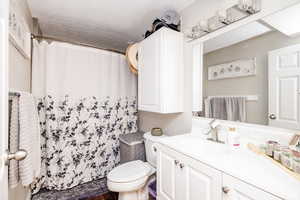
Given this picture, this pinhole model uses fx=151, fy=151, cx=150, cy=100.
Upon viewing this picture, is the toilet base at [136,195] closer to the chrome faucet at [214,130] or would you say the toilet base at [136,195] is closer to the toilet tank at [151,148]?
the toilet tank at [151,148]

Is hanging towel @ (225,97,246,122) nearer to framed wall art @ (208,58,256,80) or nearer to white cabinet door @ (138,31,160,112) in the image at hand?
framed wall art @ (208,58,256,80)

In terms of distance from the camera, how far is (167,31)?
1.53m

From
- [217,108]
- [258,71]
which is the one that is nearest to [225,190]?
[217,108]

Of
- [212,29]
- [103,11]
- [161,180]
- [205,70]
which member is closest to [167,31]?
[212,29]

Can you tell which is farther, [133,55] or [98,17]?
[133,55]

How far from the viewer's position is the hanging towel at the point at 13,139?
865mm

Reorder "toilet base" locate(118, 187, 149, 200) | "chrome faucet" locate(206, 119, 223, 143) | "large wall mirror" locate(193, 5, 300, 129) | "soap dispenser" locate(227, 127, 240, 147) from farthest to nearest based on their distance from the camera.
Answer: "toilet base" locate(118, 187, 149, 200), "chrome faucet" locate(206, 119, 223, 143), "soap dispenser" locate(227, 127, 240, 147), "large wall mirror" locate(193, 5, 300, 129)

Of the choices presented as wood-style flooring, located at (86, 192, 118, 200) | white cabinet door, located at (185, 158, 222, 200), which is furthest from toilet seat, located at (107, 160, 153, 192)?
white cabinet door, located at (185, 158, 222, 200)

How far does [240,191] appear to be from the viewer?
2.19ft

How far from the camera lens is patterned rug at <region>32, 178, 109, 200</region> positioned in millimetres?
1723

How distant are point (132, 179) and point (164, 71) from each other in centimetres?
107

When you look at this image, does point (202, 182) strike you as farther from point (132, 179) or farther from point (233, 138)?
point (132, 179)

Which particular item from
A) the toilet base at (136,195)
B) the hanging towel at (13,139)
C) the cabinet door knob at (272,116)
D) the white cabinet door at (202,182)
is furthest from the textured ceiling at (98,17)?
the toilet base at (136,195)

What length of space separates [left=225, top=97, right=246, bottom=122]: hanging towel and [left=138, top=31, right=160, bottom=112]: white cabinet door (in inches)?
25.8
